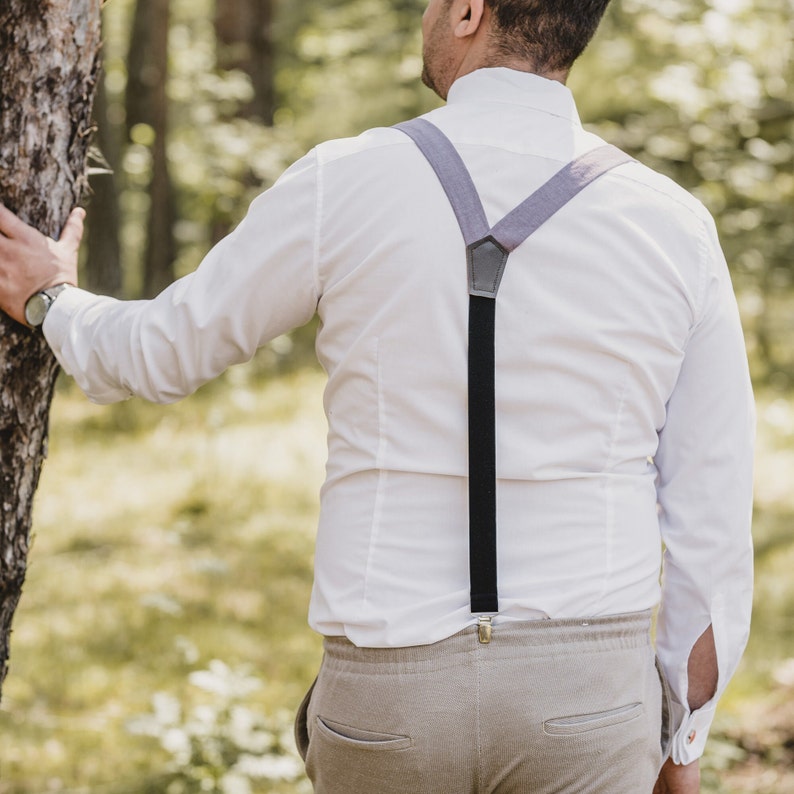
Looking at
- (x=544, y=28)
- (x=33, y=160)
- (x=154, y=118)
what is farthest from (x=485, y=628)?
(x=154, y=118)

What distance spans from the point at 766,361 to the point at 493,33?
9.57 m

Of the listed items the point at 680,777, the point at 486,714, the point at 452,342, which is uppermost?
the point at 452,342

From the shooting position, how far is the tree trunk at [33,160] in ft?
6.62

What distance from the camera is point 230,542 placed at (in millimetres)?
5887

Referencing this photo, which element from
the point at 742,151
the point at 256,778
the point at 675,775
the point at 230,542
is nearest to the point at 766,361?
the point at 742,151

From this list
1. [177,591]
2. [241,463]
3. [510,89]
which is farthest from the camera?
[241,463]

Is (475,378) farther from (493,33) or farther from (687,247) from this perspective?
(493,33)

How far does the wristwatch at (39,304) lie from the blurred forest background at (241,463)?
2.23 ft

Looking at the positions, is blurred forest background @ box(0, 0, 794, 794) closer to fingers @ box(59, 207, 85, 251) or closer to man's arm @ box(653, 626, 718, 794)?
fingers @ box(59, 207, 85, 251)

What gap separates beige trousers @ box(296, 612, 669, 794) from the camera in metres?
1.62

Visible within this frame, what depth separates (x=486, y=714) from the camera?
1617 mm

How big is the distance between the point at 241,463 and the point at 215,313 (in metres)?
5.37

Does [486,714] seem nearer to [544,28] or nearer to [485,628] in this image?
[485,628]

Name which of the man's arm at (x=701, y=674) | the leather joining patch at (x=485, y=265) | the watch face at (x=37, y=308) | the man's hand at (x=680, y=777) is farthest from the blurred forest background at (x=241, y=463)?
the man's arm at (x=701, y=674)
